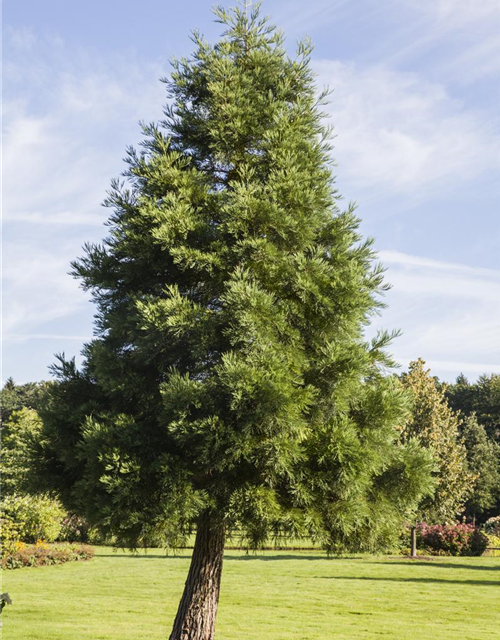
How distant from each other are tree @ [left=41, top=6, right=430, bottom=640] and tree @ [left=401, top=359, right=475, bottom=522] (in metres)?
19.7

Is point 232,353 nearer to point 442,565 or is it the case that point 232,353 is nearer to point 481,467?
point 442,565

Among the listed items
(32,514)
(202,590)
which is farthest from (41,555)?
(202,590)

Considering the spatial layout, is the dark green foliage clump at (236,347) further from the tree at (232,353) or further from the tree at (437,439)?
the tree at (437,439)

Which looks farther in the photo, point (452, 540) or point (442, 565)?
point (452, 540)

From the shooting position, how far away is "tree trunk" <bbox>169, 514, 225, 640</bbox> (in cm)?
902

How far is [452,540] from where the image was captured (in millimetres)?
32844

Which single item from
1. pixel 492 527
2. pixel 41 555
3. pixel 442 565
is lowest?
pixel 41 555

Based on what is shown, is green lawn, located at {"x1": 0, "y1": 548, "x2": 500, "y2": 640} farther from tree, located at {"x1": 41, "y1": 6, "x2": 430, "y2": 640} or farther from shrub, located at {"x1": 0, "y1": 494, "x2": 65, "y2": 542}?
tree, located at {"x1": 41, "y1": 6, "x2": 430, "y2": 640}

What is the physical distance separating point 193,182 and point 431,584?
54.5ft

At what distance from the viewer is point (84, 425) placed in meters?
8.60

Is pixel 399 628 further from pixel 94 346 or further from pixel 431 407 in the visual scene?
pixel 431 407

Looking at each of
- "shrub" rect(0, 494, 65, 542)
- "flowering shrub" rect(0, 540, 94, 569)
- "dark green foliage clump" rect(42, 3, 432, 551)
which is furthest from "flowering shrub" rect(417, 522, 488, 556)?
"dark green foliage clump" rect(42, 3, 432, 551)

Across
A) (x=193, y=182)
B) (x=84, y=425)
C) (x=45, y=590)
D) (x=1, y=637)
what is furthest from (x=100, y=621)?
(x=193, y=182)

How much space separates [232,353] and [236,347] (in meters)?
0.30
